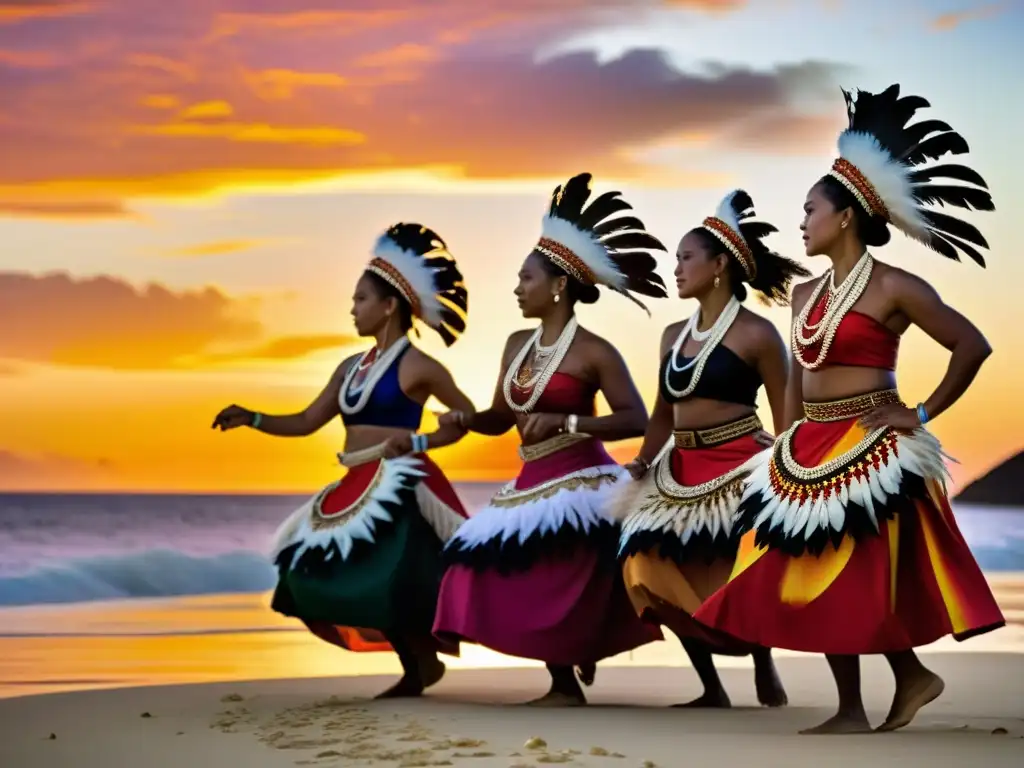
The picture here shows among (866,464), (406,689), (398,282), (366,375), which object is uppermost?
(398,282)

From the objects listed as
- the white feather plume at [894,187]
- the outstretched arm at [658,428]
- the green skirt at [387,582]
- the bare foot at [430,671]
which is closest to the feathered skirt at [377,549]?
the green skirt at [387,582]

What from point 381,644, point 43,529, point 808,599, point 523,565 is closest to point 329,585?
point 381,644

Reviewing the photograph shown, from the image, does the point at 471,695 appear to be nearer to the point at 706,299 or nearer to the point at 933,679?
the point at 706,299

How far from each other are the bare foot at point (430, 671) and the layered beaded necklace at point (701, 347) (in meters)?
1.63

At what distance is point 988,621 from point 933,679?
29 cm

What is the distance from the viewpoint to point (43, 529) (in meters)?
27.8

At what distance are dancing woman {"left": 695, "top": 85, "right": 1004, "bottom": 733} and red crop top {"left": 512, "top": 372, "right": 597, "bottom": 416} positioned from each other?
1212mm

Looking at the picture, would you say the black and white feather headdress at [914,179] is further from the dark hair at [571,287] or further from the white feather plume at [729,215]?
the dark hair at [571,287]

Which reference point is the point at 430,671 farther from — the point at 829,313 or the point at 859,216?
the point at 859,216

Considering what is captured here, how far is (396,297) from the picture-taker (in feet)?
26.9

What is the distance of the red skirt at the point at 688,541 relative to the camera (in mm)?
6945

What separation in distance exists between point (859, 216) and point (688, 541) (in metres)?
1.38

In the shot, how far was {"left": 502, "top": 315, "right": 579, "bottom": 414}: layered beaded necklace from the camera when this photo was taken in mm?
7527

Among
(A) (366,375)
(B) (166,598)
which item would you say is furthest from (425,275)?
(B) (166,598)
